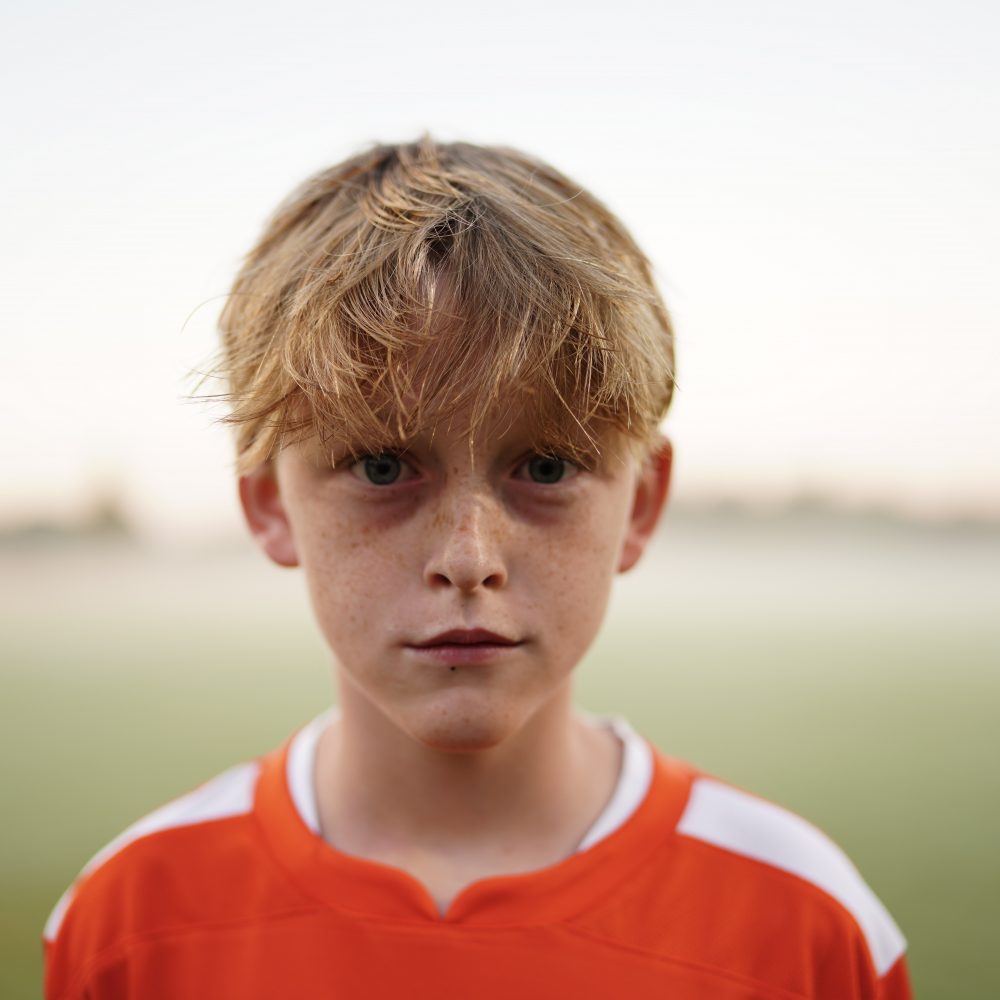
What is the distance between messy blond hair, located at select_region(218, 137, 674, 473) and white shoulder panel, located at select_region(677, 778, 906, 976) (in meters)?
0.39

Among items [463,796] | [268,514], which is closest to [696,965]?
[463,796]

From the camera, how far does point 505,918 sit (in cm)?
84

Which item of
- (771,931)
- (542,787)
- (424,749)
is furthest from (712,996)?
(424,749)

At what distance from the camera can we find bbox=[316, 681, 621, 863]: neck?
90 centimetres

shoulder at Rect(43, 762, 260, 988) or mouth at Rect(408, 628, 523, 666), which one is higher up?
mouth at Rect(408, 628, 523, 666)

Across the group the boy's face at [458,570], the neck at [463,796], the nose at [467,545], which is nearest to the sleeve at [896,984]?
the neck at [463,796]

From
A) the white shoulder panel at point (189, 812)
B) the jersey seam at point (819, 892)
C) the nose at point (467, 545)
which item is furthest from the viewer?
the white shoulder panel at point (189, 812)

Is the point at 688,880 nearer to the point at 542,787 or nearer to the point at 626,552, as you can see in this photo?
the point at 542,787

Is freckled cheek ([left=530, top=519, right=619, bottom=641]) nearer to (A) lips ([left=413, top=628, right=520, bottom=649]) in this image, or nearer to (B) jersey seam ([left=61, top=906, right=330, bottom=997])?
(A) lips ([left=413, top=628, right=520, bottom=649])

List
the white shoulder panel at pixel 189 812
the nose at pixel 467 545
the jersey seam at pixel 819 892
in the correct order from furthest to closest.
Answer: the white shoulder panel at pixel 189 812 < the jersey seam at pixel 819 892 < the nose at pixel 467 545

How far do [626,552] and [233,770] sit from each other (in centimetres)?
52

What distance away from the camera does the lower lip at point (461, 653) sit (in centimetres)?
77

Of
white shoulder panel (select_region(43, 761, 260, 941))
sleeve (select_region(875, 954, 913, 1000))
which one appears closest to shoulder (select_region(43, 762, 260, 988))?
Answer: white shoulder panel (select_region(43, 761, 260, 941))

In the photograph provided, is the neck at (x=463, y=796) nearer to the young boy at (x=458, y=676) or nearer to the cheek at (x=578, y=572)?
the young boy at (x=458, y=676)
